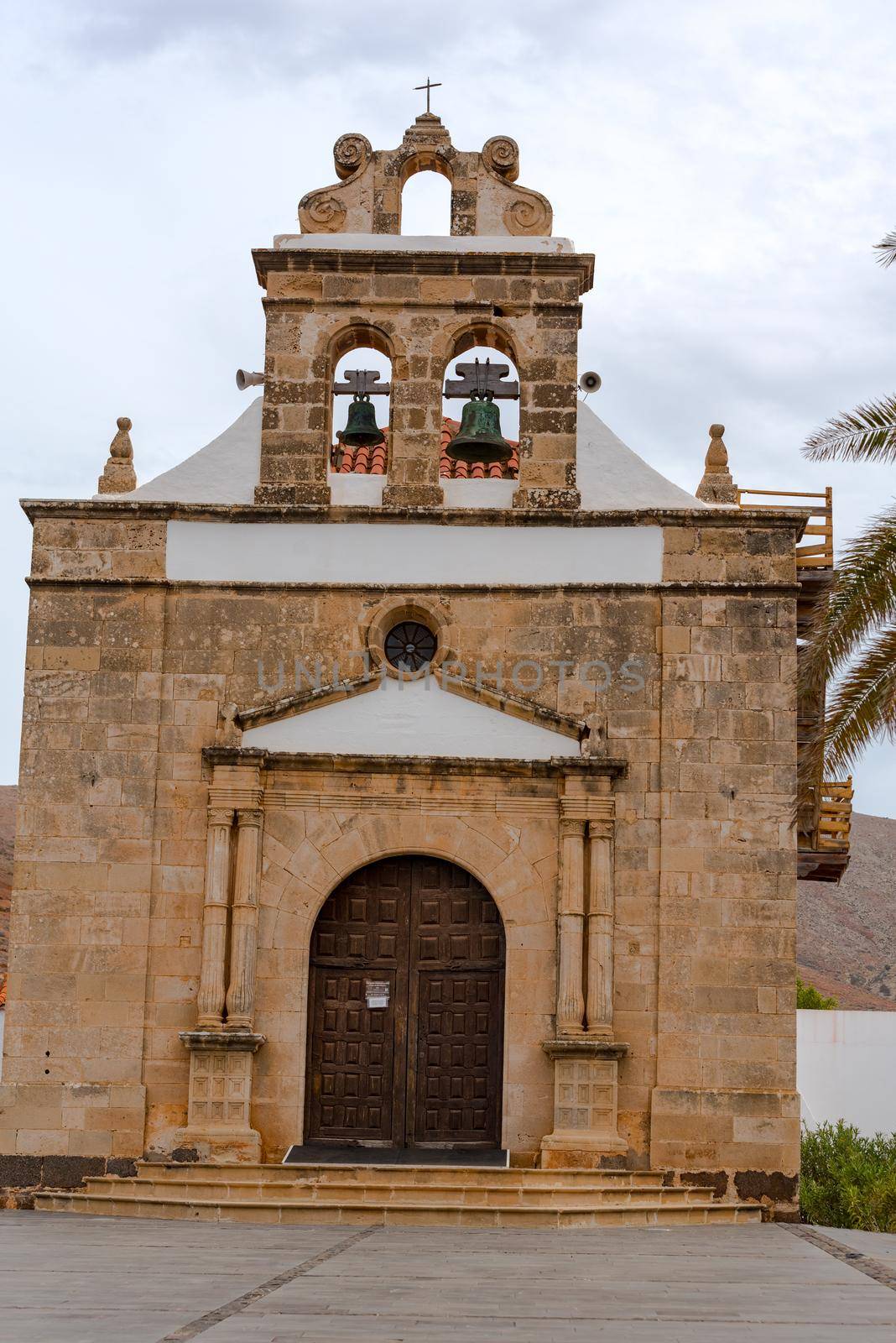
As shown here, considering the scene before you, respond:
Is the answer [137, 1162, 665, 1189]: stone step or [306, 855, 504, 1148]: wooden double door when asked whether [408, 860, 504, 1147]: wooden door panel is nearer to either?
[306, 855, 504, 1148]: wooden double door

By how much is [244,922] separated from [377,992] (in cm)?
117

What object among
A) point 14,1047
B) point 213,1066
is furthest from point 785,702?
point 14,1047

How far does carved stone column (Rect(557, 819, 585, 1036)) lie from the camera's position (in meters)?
13.3

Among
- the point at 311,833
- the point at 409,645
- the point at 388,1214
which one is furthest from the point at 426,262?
the point at 388,1214

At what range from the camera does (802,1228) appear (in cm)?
1231

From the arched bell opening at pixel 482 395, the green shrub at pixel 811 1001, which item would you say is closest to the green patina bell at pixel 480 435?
the arched bell opening at pixel 482 395

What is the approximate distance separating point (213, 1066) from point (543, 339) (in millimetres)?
6314

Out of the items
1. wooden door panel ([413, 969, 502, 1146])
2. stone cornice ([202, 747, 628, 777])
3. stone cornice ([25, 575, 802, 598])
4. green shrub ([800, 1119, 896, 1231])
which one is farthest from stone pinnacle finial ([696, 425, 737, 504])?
green shrub ([800, 1119, 896, 1231])

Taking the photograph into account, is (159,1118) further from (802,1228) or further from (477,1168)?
(802,1228)

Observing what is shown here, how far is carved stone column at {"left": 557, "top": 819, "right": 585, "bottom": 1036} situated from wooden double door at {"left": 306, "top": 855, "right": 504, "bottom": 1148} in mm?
556

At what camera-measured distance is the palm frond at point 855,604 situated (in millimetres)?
10086

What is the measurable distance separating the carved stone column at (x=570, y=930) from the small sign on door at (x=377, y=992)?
4.38 ft

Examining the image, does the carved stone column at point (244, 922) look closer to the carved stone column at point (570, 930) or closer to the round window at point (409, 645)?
the round window at point (409, 645)

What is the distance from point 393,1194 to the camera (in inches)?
488
